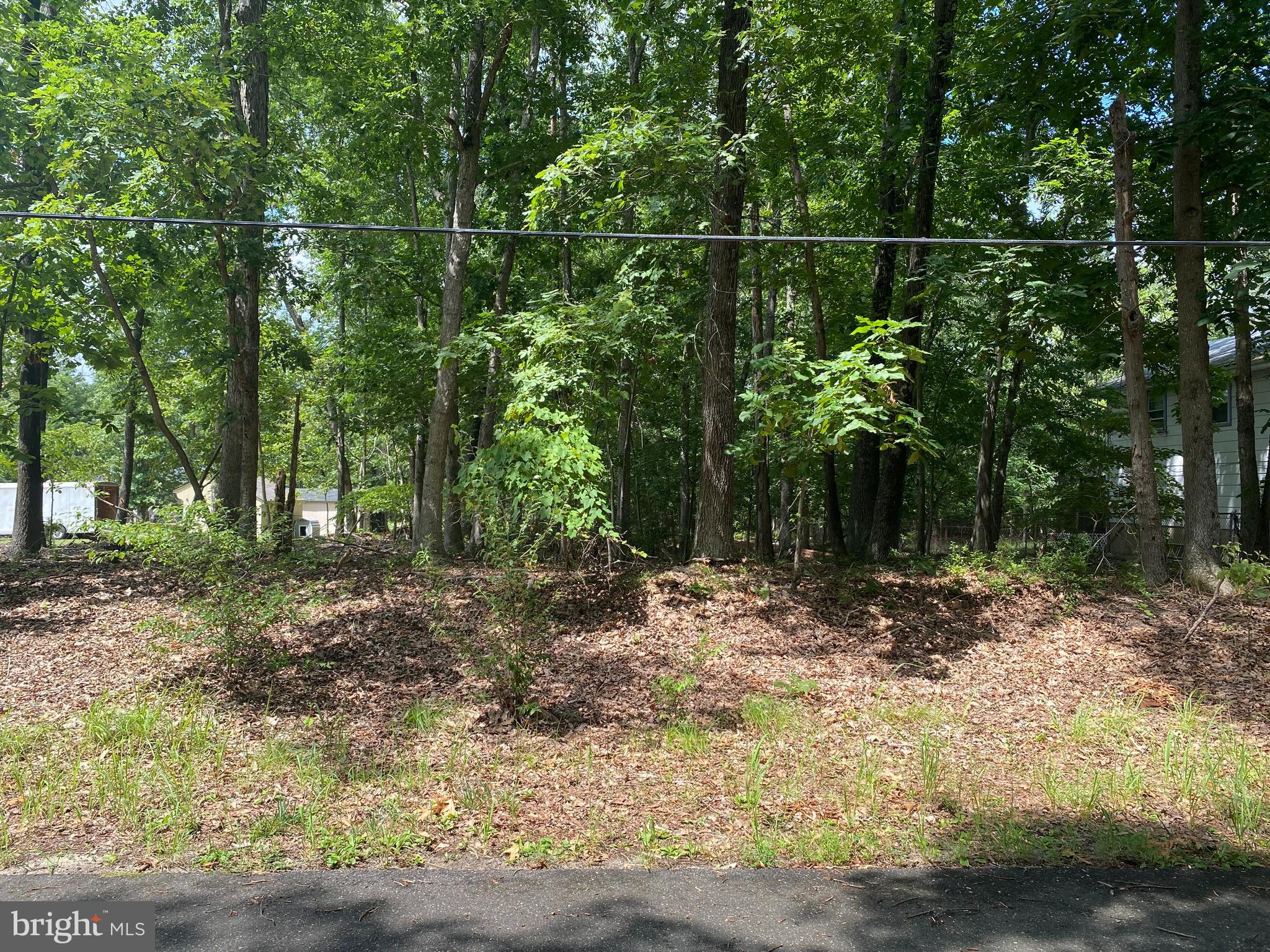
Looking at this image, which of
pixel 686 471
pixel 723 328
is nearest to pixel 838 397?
pixel 723 328

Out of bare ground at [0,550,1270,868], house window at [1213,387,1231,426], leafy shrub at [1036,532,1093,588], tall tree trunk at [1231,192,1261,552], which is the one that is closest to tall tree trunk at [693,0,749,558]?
bare ground at [0,550,1270,868]

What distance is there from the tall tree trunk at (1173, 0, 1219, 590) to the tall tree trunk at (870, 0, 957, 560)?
272cm

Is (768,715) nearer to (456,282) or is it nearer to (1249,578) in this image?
(1249,578)

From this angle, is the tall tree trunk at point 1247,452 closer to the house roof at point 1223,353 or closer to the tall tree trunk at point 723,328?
the house roof at point 1223,353

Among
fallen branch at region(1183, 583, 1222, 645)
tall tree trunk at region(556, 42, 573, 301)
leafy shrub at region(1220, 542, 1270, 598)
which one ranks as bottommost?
fallen branch at region(1183, 583, 1222, 645)

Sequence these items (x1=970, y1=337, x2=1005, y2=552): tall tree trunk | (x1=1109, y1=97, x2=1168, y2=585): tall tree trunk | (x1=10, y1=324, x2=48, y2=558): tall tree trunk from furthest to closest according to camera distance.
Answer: (x1=970, y1=337, x2=1005, y2=552): tall tree trunk
(x1=10, y1=324, x2=48, y2=558): tall tree trunk
(x1=1109, y1=97, x2=1168, y2=585): tall tree trunk

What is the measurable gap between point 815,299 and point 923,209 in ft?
6.21

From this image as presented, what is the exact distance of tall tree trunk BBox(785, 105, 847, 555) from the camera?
37.9 feet

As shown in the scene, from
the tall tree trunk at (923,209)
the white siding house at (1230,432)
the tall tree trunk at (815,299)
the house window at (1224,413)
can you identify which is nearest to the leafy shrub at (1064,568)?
the tall tree trunk at (923,209)

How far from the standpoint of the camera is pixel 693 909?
3.89m

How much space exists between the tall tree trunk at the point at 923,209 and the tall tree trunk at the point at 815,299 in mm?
871

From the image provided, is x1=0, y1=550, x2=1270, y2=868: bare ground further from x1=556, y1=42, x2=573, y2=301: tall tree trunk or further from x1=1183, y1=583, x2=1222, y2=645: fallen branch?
x1=556, y1=42, x2=573, y2=301: tall tree trunk

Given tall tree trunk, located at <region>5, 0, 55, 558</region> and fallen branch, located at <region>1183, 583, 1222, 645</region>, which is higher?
tall tree trunk, located at <region>5, 0, 55, 558</region>

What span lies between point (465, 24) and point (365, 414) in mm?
11715
